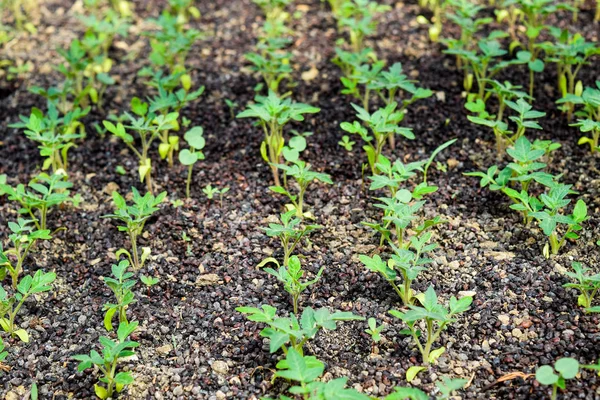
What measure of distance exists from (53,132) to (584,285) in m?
2.47

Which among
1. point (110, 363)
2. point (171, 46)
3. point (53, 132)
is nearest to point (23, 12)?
point (171, 46)

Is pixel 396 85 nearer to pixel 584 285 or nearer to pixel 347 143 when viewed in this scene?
pixel 347 143

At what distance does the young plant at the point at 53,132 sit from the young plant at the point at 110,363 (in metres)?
1.18

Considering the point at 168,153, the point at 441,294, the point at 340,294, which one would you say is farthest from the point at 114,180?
the point at 441,294

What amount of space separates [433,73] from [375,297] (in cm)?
175

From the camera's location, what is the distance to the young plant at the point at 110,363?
7.44 feet

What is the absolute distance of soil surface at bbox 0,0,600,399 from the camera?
2.43 m

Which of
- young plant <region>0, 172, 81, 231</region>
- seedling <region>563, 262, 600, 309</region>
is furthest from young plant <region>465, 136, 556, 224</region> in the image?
young plant <region>0, 172, 81, 231</region>

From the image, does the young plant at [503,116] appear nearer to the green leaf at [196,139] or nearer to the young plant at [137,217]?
the green leaf at [196,139]

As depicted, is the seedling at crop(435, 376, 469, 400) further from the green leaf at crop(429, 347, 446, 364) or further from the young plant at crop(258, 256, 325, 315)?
the young plant at crop(258, 256, 325, 315)

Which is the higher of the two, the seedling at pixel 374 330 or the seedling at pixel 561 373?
the seedling at pixel 561 373

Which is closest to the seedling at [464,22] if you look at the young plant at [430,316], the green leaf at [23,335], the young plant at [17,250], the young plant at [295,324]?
the young plant at [430,316]

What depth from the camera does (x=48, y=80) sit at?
13.9 ft

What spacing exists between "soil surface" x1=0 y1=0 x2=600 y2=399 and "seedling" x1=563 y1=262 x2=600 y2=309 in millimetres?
45
